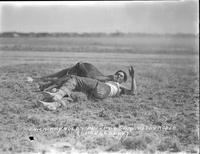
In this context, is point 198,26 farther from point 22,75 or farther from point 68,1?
point 22,75

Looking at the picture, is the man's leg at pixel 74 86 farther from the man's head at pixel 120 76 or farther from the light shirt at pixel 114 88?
the man's head at pixel 120 76

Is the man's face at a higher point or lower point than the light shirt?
higher

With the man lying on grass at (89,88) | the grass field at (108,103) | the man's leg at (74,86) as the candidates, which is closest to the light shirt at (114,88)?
the man lying on grass at (89,88)

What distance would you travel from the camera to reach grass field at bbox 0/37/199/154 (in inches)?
182

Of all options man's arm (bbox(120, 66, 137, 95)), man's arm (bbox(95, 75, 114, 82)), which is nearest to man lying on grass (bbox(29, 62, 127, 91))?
man's arm (bbox(95, 75, 114, 82))

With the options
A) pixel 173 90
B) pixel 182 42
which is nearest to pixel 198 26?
→ pixel 182 42

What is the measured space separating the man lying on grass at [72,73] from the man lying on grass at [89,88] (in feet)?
0.17

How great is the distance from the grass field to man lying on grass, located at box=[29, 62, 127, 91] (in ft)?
0.27

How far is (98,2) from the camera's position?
4879mm

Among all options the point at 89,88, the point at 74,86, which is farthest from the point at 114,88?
the point at 74,86

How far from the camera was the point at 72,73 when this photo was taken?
4.91m

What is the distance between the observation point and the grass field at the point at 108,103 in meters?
4.62

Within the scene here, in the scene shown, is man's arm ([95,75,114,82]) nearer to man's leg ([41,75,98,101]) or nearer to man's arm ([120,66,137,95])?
man's leg ([41,75,98,101])

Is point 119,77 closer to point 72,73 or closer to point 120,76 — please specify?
point 120,76
